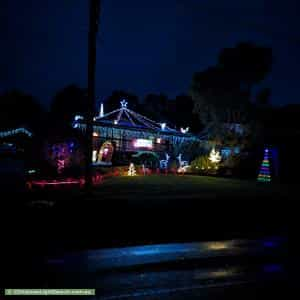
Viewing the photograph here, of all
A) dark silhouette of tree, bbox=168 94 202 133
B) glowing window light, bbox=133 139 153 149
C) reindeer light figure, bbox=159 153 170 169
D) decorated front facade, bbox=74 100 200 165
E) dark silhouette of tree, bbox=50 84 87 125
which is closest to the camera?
reindeer light figure, bbox=159 153 170 169

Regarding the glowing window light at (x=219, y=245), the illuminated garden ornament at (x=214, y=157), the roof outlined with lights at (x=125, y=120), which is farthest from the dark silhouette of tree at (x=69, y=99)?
the glowing window light at (x=219, y=245)

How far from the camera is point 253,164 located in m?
27.7

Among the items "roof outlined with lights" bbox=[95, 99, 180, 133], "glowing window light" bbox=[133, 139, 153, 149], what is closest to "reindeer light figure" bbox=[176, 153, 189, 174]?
"glowing window light" bbox=[133, 139, 153, 149]

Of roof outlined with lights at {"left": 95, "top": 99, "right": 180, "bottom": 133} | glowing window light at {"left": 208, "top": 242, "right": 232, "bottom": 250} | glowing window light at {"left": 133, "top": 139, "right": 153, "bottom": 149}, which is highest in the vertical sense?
roof outlined with lights at {"left": 95, "top": 99, "right": 180, "bottom": 133}

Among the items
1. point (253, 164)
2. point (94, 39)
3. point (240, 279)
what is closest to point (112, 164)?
point (253, 164)

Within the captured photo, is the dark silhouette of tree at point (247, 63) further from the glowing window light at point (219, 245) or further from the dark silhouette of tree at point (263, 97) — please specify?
the glowing window light at point (219, 245)

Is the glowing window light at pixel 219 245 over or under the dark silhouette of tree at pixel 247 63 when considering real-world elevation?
under

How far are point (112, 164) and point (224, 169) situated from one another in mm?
9280

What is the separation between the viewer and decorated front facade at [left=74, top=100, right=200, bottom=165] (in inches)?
1316

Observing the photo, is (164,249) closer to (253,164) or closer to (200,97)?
(253,164)

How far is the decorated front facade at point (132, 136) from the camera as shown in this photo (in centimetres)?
3344

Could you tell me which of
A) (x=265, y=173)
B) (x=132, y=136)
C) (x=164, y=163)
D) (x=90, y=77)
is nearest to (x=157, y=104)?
(x=132, y=136)

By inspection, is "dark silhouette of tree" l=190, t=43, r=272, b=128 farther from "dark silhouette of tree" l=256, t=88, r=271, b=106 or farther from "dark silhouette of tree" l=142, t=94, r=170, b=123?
"dark silhouette of tree" l=142, t=94, r=170, b=123

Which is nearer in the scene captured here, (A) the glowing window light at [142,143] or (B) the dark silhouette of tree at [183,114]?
(A) the glowing window light at [142,143]
